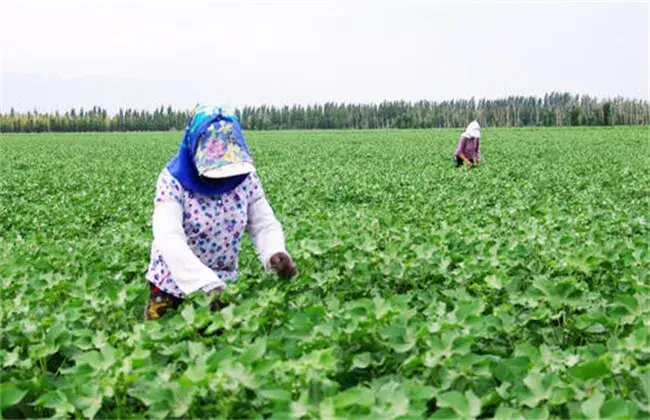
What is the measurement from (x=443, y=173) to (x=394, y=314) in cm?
1154

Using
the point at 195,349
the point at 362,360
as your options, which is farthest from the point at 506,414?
the point at 195,349

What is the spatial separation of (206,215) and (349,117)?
286ft

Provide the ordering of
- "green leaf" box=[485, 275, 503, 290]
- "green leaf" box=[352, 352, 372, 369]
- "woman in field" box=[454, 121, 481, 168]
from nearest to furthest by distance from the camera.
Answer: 1. "green leaf" box=[352, 352, 372, 369]
2. "green leaf" box=[485, 275, 503, 290]
3. "woman in field" box=[454, 121, 481, 168]

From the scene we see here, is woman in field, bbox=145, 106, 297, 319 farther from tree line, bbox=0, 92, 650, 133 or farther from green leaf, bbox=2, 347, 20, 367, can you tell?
tree line, bbox=0, 92, 650, 133

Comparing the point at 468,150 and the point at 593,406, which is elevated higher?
the point at 468,150

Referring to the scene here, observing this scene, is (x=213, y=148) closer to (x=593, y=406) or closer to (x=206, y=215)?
(x=206, y=215)

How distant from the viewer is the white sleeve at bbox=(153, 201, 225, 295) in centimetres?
299

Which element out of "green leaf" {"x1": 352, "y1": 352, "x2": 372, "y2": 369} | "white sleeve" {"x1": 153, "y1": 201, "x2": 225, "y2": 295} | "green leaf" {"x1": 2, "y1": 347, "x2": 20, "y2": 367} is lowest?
"green leaf" {"x1": 2, "y1": 347, "x2": 20, "y2": 367}

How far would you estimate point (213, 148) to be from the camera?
9.94 feet

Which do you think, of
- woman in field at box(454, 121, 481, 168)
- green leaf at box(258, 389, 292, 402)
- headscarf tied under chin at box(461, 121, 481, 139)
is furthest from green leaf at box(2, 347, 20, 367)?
woman in field at box(454, 121, 481, 168)

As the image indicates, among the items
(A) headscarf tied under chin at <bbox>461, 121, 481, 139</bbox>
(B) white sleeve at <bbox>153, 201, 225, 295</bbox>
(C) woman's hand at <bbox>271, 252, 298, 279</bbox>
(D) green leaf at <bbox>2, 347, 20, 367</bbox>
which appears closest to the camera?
(D) green leaf at <bbox>2, 347, 20, 367</bbox>

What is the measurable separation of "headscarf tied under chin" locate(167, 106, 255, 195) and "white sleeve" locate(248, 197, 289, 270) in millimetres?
387

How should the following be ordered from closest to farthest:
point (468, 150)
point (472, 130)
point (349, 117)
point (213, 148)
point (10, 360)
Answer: point (10, 360) → point (213, 148) → point (472, 130) → point (468, 150) → point (349, 117)

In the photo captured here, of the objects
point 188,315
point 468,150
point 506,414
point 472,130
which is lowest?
point 506,414
